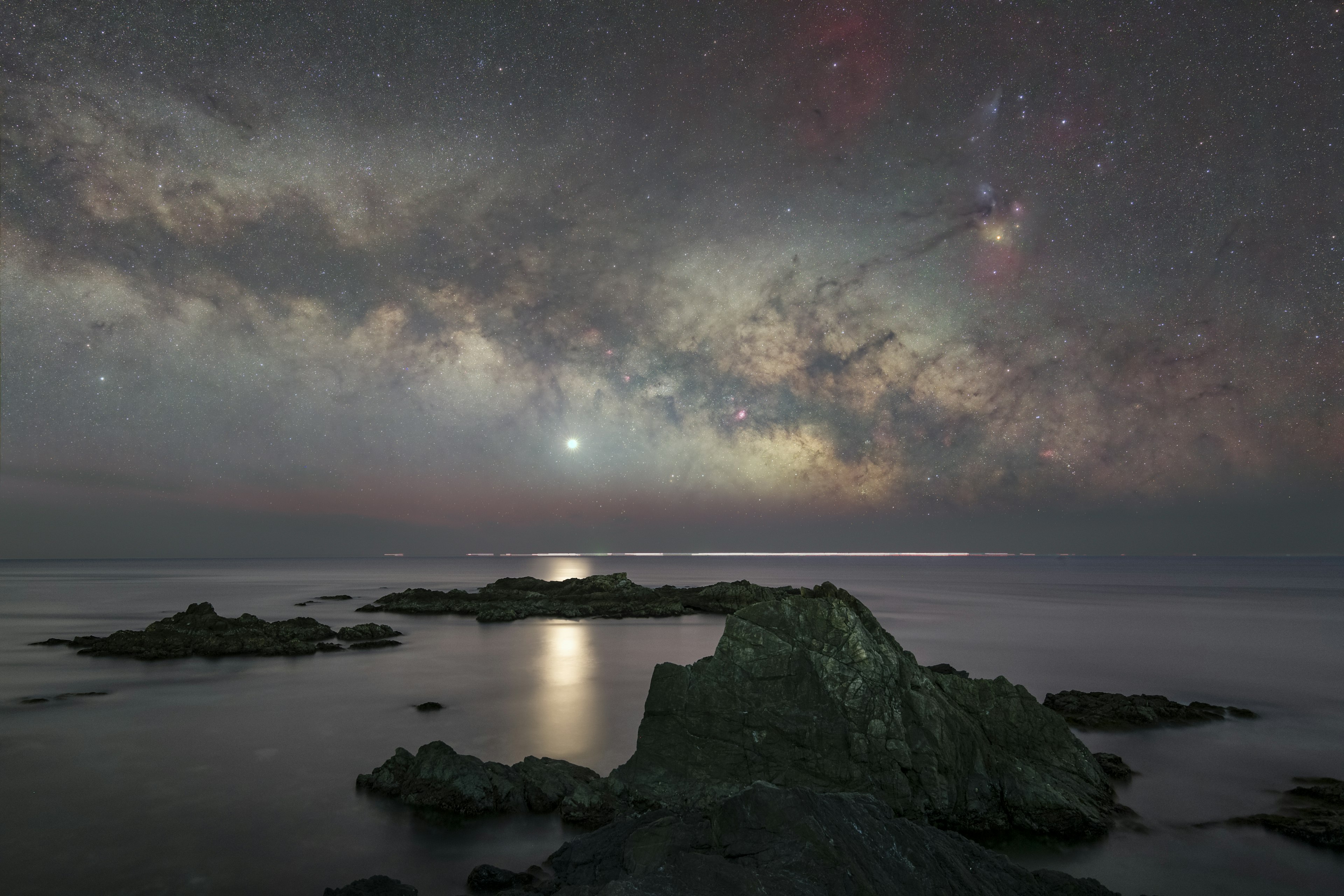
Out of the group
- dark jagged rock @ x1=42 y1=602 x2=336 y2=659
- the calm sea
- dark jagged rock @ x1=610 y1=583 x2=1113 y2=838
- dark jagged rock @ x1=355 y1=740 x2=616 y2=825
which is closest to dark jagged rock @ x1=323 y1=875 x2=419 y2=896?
the calm sea

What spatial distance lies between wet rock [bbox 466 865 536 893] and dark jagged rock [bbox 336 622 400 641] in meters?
39.9

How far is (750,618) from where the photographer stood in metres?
17.7

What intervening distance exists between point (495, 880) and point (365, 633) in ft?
137

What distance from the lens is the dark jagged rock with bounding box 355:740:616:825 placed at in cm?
1553

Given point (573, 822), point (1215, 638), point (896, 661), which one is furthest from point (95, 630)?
point (1215, 638)

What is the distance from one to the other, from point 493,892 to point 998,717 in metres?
12.8

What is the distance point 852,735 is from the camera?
51.0 feet

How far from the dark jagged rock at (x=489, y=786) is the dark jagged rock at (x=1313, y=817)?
15708 millimetres

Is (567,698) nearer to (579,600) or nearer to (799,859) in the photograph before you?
(799,859)

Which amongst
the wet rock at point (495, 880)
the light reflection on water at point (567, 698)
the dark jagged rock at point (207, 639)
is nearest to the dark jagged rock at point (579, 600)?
the light reflection on water at point (567, 698)

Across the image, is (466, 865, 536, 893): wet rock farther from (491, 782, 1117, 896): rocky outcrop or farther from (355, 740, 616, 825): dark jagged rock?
(355, 740, 616, 825): dark jagged rock

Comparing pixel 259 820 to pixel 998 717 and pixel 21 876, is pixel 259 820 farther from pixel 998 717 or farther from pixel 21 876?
pixel 998 717

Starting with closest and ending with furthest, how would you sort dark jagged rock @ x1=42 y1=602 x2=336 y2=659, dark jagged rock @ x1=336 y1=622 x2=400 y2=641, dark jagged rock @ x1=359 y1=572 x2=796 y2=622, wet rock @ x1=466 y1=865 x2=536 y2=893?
1. wet rock @ x1=466 y1=865 x2=536 y2=893
2. dark jagged rock @ x1=42 y1=602 x2=336 y2=659
3. dark jagged rock @ x1=336 y1=622 x2=400 y2=641
4. dark jagged rock @ x1=359 y1=572 x2=796 y2=622

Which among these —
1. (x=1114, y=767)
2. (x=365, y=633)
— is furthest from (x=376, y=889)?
(x=365, y=633)
